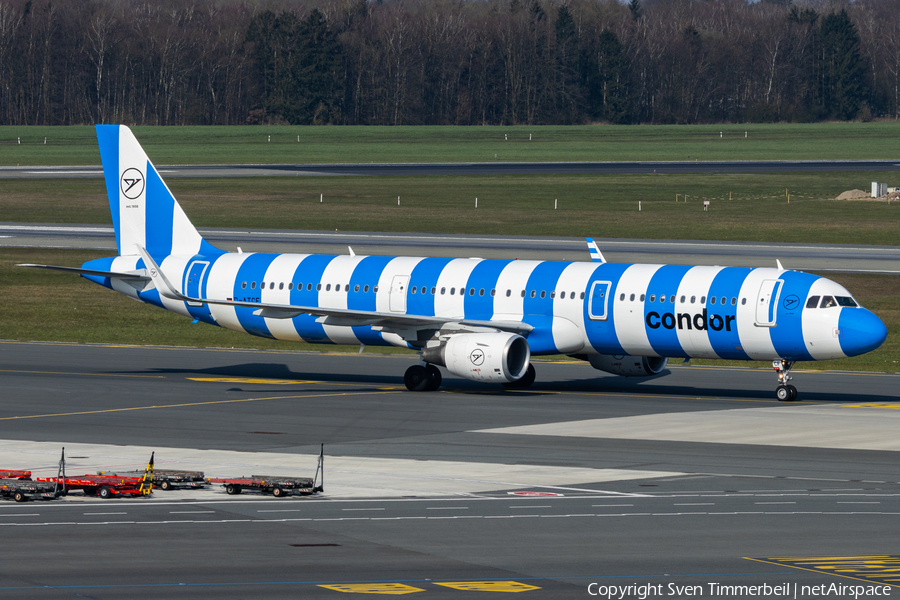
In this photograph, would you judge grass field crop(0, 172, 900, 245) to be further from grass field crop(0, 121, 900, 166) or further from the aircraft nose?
the aircraft nose

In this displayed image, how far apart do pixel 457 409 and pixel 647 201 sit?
3394 inches

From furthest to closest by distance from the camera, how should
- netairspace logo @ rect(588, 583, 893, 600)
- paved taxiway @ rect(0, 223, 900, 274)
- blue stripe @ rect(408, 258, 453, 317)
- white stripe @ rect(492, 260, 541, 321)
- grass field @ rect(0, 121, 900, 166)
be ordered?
grass field @ rect(0, 121, 900, 166)
paved taxiway @ rect(0, 223, 900, 274)
blue stripe @ rect(408, 258, 453, 317)
white stripe @ rect(492, 260, 541, 321)
netairspace logo @ rect(588, 583, 893, 600)

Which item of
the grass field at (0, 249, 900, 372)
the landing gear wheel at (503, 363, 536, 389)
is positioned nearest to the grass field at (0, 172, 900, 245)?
the grass field at (0, 249, 900, 372)

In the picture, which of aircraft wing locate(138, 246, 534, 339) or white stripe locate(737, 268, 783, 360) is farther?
aircraft wing locate(138, 246, 534, 339)

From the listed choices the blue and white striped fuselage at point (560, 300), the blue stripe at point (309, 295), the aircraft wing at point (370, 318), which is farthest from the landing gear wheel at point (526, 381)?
the blue stripe at point (309, 295)

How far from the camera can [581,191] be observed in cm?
13175

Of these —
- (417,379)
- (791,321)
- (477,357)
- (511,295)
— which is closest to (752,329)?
(791,321)

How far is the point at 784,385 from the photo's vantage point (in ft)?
139

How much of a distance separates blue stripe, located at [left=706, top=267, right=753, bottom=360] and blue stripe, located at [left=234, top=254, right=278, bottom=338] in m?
15.9

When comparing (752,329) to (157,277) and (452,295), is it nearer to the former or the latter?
(452,295)

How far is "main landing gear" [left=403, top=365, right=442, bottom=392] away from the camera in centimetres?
4525

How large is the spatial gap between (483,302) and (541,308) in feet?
6.86

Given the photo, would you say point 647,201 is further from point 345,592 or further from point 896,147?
point 345,592

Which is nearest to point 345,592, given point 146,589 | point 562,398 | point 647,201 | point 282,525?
point 146,589
